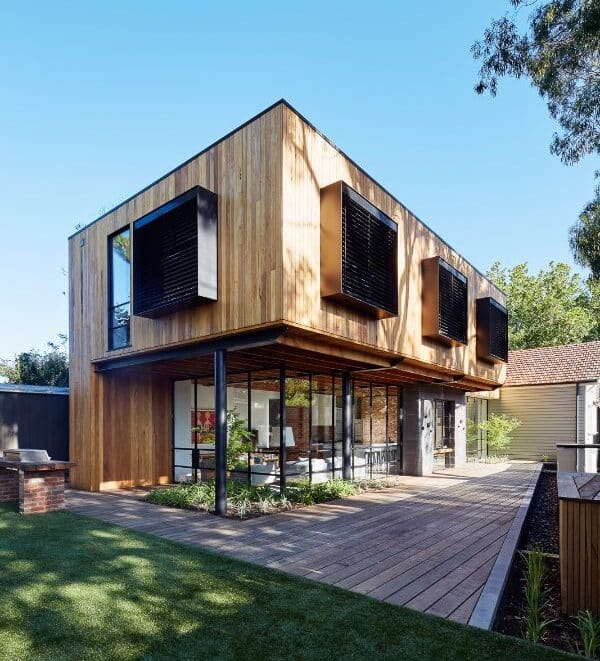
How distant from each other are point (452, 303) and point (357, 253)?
15.5ft

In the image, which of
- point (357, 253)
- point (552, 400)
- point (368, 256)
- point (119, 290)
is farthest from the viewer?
point (552, 400)

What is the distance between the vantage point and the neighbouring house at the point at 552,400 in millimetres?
17203

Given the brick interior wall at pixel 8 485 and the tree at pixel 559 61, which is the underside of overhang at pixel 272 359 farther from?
the tree at pixel 559 61

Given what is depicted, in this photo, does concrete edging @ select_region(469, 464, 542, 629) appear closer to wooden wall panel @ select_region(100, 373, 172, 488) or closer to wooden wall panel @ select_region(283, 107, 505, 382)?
wooden wall panel @ select_region(283, 107, 505, 382)

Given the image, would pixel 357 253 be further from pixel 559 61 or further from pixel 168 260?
pixel 559 61

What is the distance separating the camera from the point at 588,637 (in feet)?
11.1

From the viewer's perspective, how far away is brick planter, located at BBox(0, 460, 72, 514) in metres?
7.18

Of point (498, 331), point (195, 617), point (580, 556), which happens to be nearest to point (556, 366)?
point (498, 331)

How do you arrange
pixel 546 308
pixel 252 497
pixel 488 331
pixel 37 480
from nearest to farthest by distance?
pixel 37 480 < pixel 252 497 < pixel 488 331 < pixel 546 308

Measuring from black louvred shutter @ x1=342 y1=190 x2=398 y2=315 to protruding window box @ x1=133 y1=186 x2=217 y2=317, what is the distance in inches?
78.9

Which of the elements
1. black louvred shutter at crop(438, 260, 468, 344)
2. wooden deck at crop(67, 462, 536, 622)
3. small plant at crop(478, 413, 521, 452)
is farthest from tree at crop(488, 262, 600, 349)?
wooden deck at crop(67, 462, 536, 622)

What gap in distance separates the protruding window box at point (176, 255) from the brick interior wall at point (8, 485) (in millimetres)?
3430

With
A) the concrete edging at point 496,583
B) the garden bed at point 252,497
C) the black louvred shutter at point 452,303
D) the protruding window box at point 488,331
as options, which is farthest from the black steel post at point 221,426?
the protruding window box at point 488,331

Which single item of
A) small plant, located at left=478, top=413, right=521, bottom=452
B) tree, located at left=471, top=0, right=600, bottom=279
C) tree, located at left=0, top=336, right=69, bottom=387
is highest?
tree, located at left=471, top=0, right=600, bottom=279
